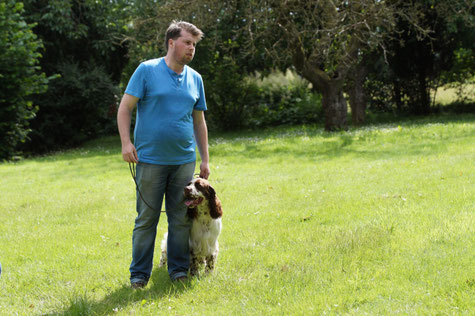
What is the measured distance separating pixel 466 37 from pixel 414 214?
52.5 ft

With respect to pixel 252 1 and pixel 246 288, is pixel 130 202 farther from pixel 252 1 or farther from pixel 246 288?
pixel 252 1

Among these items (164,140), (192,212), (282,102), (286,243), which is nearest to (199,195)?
(192,212)

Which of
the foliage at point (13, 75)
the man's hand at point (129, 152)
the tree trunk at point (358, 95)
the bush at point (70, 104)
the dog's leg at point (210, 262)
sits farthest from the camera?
the tree trunk at point (358, 95)

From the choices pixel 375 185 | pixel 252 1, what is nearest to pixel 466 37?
pixel 252 1

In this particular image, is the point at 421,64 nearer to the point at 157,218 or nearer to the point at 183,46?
the point at 183,46

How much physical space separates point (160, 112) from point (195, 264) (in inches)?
63.2

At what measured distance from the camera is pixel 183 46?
437 centimetres

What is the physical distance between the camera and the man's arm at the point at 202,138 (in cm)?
494

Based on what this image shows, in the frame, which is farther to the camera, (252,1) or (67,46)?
(67,46)

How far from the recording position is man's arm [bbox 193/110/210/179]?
4.94m

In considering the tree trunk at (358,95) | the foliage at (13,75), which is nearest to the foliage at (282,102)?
the tree trunk at (358,95)

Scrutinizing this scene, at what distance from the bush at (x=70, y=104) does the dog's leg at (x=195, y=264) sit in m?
16.4

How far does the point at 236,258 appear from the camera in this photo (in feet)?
17.2

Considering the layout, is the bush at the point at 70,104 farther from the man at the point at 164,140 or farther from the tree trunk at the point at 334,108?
the man at the point at 164,140
